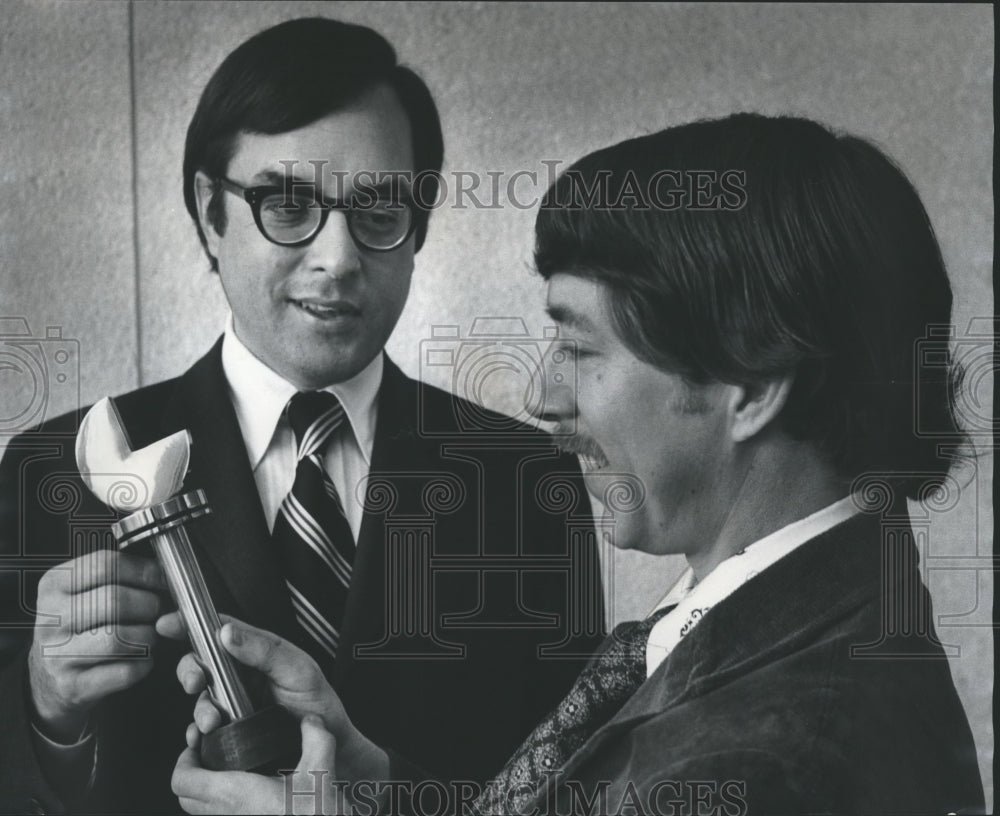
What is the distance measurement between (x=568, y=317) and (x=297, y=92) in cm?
54

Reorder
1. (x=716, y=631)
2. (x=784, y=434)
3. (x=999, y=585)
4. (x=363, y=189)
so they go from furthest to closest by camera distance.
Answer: (x=999, y=585), (x=363, y=189), (x=784, y=434), (x=716, y=631)

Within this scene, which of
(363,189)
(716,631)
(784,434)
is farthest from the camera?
(363,189)

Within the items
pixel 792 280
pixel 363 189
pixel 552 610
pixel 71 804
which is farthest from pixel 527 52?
pixel 71 804

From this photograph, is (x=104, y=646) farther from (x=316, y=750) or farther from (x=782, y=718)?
(x=782, y=718)

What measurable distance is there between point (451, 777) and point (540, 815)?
0.19 metres

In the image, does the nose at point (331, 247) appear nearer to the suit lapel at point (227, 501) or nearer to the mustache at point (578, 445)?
the suit lapel at point (227, 501)

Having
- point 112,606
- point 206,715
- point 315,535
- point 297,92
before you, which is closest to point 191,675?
point 206,715

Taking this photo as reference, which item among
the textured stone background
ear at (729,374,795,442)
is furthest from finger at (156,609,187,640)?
ear at (729,374,795,442)

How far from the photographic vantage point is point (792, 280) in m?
1.78

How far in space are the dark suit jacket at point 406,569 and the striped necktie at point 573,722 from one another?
0.05 m

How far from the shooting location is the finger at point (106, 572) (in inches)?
74.2

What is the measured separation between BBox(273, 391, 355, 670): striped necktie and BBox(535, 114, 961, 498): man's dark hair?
44cm

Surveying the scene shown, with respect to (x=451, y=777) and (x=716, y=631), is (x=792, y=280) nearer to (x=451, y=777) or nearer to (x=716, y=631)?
(x=716, y=631)

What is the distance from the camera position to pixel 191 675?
1.86 meters
